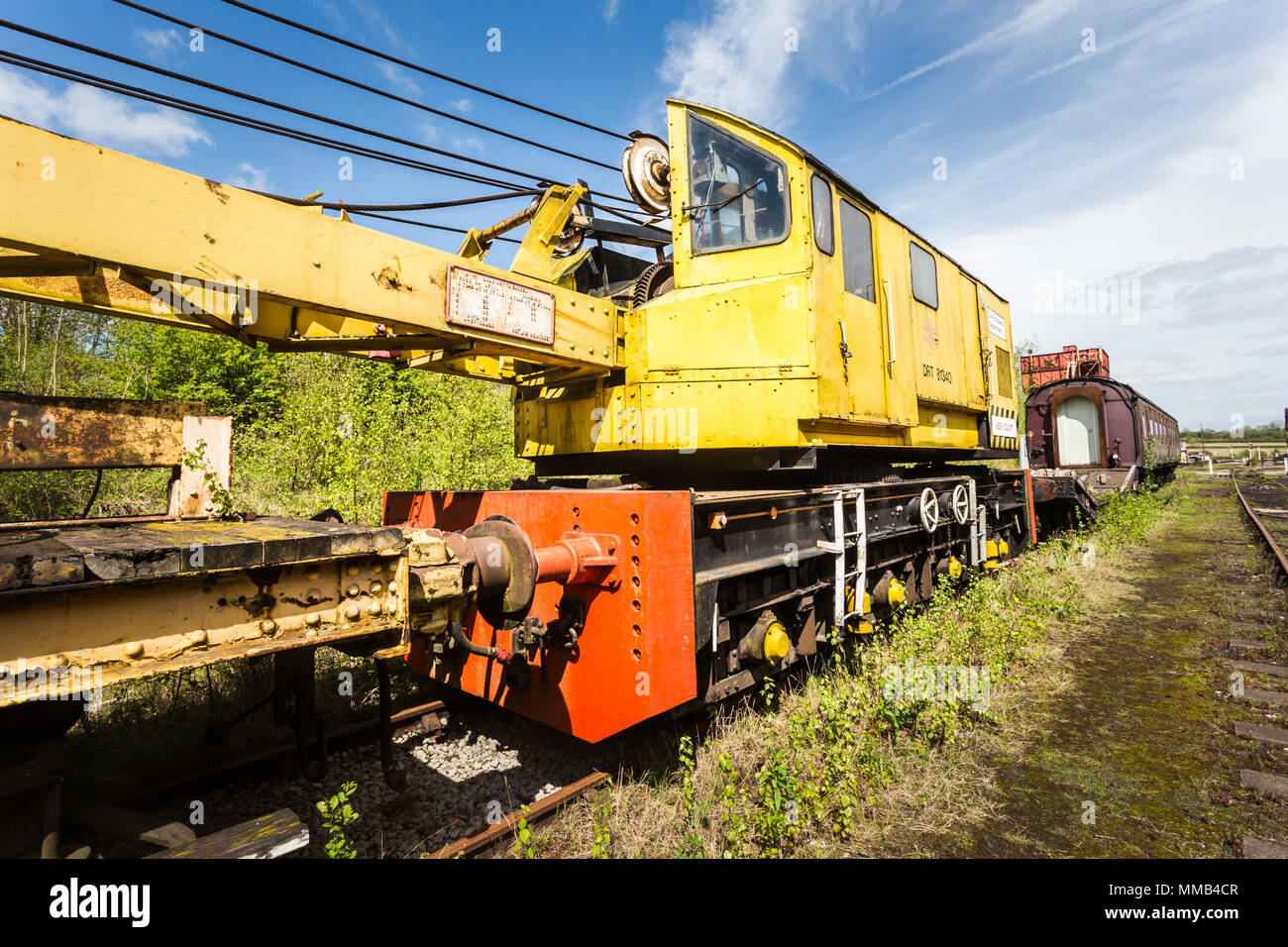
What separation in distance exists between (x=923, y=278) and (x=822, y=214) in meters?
2.14

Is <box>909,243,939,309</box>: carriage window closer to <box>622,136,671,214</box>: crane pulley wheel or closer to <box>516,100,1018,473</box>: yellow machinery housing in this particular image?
<box>516,100,1018,473</box>: yellow machinery housing

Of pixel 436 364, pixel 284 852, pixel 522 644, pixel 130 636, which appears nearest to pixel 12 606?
pixel 130 636

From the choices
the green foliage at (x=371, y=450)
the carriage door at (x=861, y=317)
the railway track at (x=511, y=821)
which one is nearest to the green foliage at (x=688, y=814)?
the railway track at (x=511, y=821)

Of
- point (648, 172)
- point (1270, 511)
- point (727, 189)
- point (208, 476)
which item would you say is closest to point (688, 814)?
point (208, 476)

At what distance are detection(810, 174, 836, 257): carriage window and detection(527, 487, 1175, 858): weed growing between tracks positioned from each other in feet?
9.85

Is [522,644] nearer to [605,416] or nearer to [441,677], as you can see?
[441,677]

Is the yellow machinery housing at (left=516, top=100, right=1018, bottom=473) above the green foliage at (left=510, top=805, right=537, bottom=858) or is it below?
above

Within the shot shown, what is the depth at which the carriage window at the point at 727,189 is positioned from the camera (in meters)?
4.16

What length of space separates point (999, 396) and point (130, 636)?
880cm

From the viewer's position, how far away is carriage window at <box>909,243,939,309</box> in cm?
566

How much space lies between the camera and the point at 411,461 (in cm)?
829

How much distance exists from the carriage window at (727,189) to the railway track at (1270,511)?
935 centimetres

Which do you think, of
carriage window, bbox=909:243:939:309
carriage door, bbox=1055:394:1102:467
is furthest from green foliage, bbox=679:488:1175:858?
carriage door, bbox=1055:394:1102:467

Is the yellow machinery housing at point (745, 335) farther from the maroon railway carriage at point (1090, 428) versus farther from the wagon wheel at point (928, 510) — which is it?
the maroon railway carriage at point (1090, 428)
